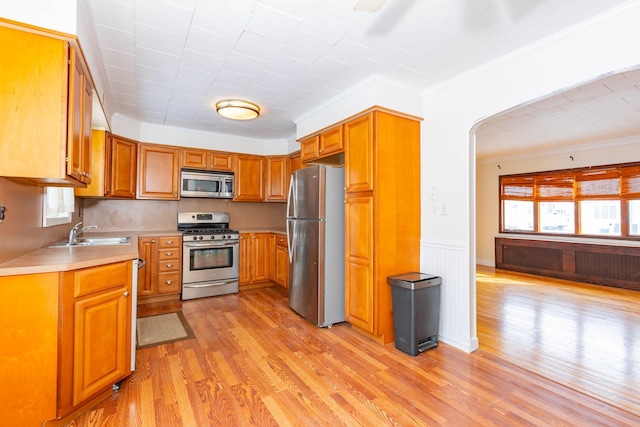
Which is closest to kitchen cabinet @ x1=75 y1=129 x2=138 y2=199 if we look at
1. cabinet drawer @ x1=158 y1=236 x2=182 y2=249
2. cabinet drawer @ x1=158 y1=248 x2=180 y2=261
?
cabinet drawer @ x1=158 y1=236 x2=182 y2=249

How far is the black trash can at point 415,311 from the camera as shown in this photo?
8.69ft

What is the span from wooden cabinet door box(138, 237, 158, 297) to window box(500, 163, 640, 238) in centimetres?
701

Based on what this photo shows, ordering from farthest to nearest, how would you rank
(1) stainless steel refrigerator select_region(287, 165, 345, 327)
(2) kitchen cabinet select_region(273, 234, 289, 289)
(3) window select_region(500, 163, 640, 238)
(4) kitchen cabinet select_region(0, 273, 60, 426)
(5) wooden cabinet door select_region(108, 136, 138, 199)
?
(3) window select_region(500, 163, 640, 238)
(2) kitchen cabinet select_region(273, 234, 289, 289)
(5) wooden cabinet door select_region(108, 136, 138, 199)
(1) stainless steel refrigerator select_region(287, 165, 345, 327)
(4) kitchen cabinet select_region(0, 273, 60, 426)

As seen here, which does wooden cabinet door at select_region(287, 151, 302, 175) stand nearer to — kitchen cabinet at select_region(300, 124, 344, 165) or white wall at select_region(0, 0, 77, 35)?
kitchen cabinet at select_region(300, 124, 344, 165)

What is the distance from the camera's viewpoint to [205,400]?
2.00 m

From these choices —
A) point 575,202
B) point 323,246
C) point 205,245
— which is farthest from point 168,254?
point 575,202

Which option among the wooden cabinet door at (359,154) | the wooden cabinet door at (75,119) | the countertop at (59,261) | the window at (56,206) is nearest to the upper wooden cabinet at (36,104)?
the wooden cabinet door at (75,119)

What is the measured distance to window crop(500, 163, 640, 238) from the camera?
520 cm

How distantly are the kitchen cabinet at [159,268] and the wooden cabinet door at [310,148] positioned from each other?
211cm

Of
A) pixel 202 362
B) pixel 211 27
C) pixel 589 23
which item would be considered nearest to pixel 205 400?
pixel 202 362

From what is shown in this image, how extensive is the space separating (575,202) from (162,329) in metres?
7.24

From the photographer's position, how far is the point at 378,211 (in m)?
2.87

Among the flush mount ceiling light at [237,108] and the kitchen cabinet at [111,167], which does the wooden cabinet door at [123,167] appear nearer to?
the kitchen cabinet at [111,167]

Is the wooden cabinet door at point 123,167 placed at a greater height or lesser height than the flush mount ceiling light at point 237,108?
lesser
